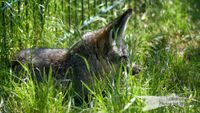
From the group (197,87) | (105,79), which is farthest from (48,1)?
(197,87)

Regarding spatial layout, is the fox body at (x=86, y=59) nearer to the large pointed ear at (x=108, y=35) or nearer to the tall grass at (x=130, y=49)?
the large pointed ear at (x=108, y=35)

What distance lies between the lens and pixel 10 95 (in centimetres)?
526

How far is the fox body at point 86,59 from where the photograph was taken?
5.74 metres

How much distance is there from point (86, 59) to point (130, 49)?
60 cm

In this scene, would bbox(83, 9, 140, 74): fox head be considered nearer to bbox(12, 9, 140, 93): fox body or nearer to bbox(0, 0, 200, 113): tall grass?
bbox(12, 9, 140, 93): fox body

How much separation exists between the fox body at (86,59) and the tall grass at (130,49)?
16 centimetres

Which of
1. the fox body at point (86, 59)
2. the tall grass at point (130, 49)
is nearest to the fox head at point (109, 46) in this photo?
the fox body at point (86, 59)

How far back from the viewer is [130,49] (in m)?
6.14

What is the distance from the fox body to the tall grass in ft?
0.54

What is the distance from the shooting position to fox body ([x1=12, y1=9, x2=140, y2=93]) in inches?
226

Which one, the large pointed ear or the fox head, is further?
the fox head

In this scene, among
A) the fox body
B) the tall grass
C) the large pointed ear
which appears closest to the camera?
the tall grass

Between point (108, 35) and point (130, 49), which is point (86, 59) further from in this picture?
point (130, 49)

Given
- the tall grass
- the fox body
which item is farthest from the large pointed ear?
the tall grass
